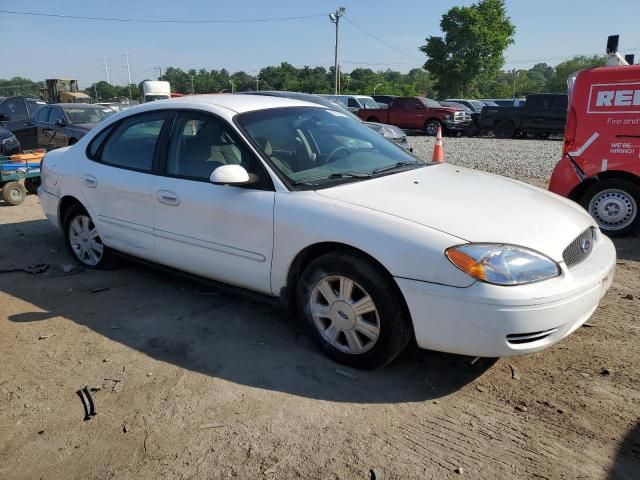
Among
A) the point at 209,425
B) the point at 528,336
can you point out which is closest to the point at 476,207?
the point at 528,336

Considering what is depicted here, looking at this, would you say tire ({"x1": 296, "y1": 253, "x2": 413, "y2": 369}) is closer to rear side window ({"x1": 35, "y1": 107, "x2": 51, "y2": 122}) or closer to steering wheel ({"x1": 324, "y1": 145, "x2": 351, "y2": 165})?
steering wheel ({"x1": 324, "y1": 145, "x2": 351, "y2": 165})

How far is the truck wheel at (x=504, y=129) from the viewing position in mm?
21031

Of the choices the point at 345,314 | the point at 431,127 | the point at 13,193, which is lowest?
the point at 13,193

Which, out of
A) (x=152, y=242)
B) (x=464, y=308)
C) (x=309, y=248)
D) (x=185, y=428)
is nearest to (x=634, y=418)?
(x=464, y=308)

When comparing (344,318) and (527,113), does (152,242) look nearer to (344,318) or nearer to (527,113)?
(344,318)

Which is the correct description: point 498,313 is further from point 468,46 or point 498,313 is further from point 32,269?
point 468,46

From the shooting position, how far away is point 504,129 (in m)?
21.2

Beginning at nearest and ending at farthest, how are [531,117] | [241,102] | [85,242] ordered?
[241,102]
[85,242]
[531,117]

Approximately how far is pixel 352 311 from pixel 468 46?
5388cm

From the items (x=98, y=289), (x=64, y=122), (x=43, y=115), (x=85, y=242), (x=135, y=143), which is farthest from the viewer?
(x=43, y=115)

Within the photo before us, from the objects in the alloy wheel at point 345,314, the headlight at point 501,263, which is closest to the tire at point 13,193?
the alloy wheel at point 345,314

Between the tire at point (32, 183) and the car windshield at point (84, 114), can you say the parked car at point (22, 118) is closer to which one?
the car windshield at point (84, 114)

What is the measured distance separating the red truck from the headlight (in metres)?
3.77

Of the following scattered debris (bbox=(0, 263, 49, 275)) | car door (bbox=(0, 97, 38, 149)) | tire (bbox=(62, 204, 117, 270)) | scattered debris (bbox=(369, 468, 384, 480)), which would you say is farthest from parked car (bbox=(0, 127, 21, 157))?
scattered debris (bbox=(369, 468, 384, 480))
